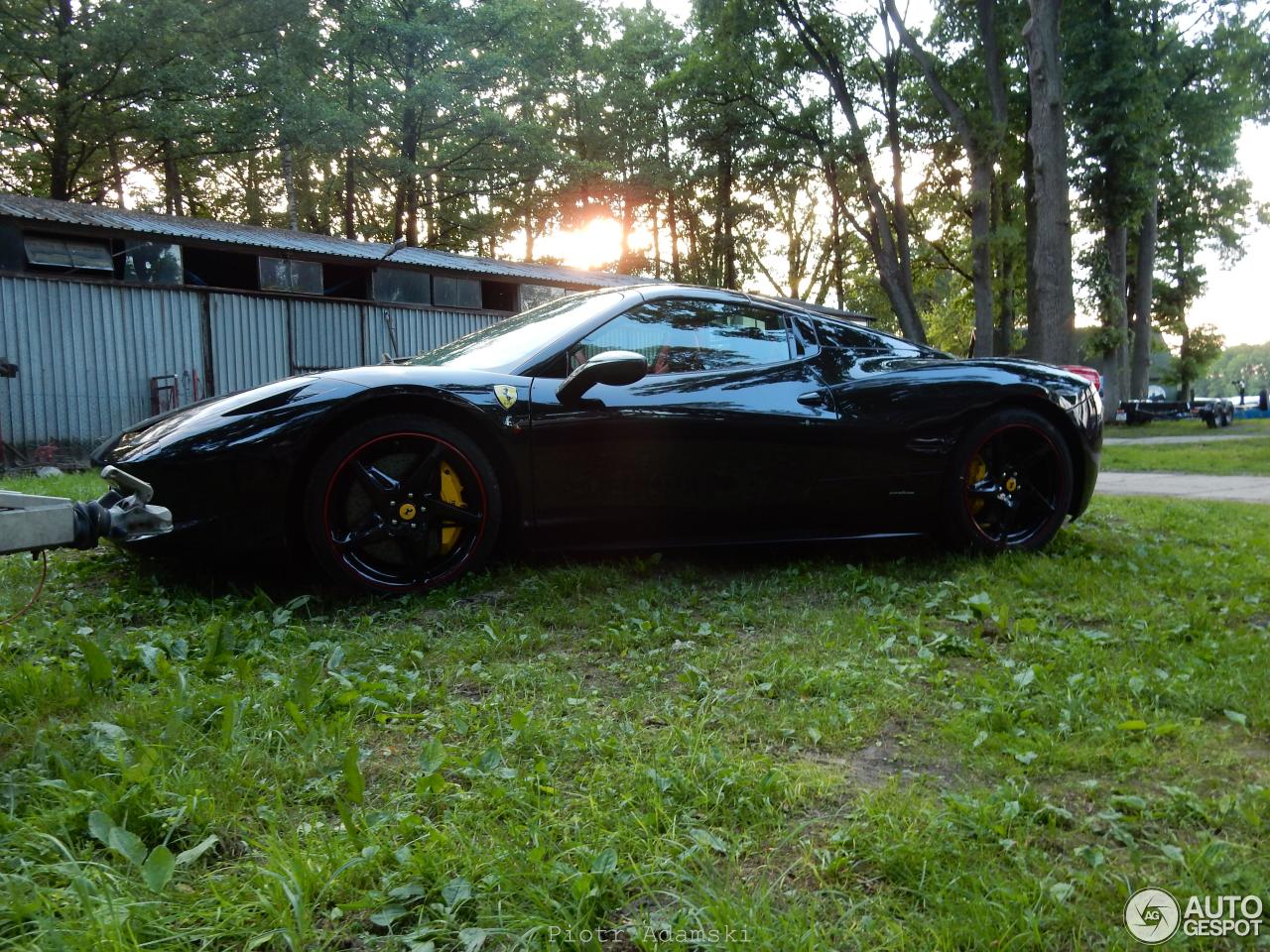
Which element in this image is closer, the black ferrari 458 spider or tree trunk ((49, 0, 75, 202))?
the black ferrari 458 spider

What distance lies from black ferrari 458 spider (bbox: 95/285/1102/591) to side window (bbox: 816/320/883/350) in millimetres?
12

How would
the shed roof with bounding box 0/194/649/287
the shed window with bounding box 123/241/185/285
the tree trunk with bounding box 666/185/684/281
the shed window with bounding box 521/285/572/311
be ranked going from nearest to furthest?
1. the shed roof with bounding box 0/194/649/287
2. the shed window with bounding box 123/241/185/285
3. the shed window with bounding box 521/285/572/311
4. the tree trunk with bounding box 666/185/684/281

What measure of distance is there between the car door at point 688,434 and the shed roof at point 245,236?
7.89m

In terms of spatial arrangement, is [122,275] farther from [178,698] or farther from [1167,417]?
[1167,417]

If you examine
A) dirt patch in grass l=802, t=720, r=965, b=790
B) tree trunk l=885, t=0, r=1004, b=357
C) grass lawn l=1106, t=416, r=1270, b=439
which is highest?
tree trunk l=885, t=0, r=1004, b=357

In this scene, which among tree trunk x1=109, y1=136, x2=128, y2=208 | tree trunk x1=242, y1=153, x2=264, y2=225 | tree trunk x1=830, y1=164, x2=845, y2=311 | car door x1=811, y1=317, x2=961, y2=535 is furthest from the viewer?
tree trunk x1=830, y1=164, x2=845, y2=311

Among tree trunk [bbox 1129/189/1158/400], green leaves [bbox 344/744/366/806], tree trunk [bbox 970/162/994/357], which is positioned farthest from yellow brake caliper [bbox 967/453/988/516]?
tree trunk [bbox 1129/189/1158/400]

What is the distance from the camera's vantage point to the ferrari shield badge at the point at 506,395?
3.21 metres

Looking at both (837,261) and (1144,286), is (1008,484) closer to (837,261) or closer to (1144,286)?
(1144,286)

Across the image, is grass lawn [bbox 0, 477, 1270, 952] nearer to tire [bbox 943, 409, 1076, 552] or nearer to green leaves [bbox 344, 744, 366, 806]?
green leaves [bbox 344, 744, 366, 806]

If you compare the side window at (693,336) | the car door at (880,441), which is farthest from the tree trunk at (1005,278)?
the side window at (693,336)

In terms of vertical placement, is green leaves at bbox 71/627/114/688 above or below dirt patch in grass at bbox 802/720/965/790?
above

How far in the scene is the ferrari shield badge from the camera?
321 cm

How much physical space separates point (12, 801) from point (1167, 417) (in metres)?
27.3
